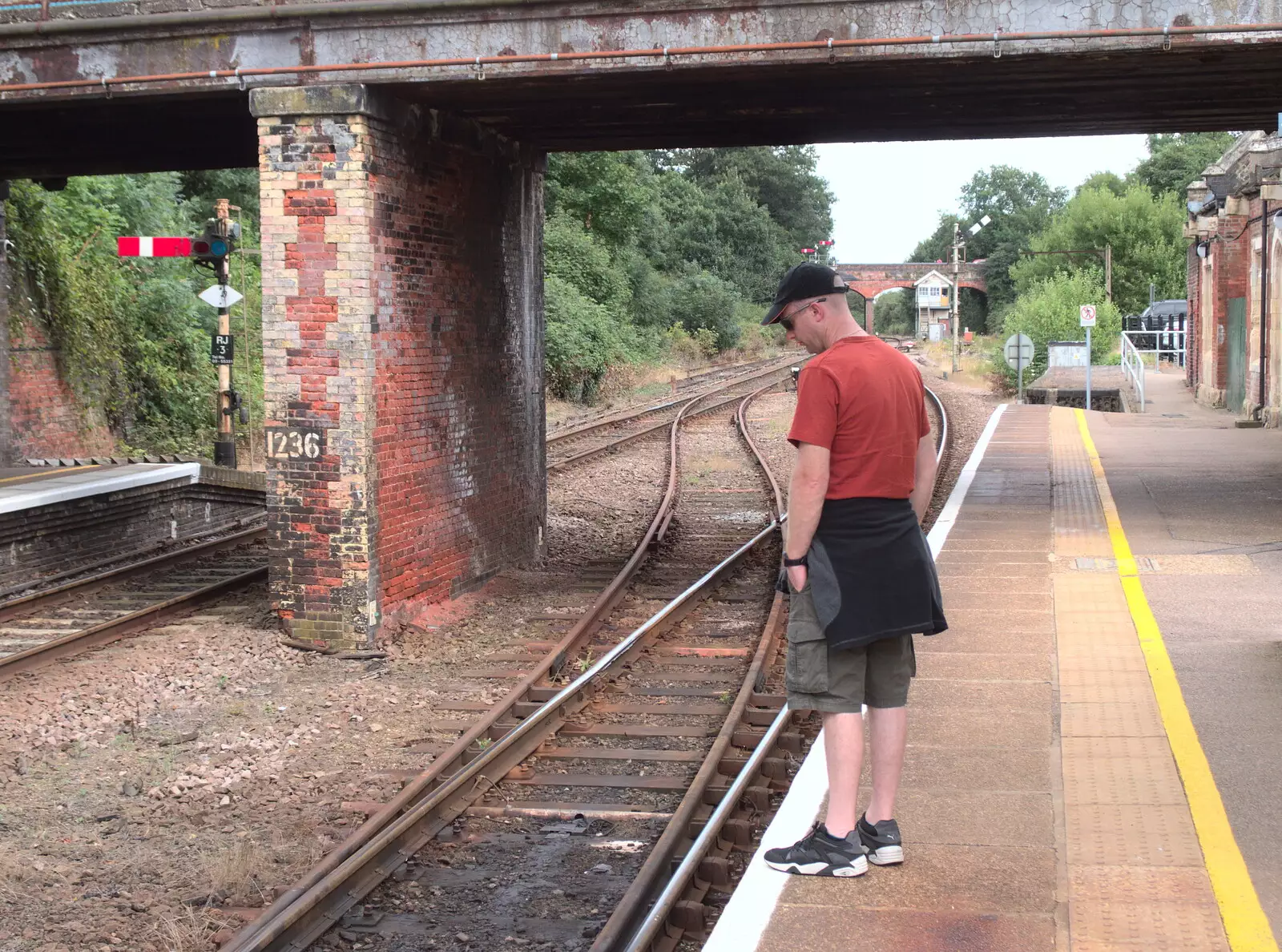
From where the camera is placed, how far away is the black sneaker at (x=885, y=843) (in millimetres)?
4543

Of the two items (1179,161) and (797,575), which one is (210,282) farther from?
(1179,161)

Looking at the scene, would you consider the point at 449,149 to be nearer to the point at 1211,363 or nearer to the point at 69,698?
the point at 69,698

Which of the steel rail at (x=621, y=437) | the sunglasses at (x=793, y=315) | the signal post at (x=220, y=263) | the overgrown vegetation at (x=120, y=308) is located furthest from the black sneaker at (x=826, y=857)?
the overgrown vegetation at (x=120, y=308)

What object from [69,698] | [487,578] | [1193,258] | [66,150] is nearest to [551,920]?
[69,698]

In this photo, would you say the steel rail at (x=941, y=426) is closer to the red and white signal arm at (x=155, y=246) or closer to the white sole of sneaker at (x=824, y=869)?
the red and white signal arm at (x=155, y=246)

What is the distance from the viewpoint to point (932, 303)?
104m

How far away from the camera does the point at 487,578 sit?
12016 millimetres

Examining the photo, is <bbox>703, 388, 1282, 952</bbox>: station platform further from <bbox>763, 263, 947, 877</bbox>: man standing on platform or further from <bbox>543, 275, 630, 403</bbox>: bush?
<bbox>543, 275, 630, 403</bbox>: bush

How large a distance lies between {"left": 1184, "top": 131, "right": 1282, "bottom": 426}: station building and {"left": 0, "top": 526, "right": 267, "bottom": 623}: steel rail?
14.7 m

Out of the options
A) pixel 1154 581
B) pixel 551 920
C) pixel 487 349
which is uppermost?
pixel 487 349

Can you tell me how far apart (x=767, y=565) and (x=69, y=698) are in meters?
6.31

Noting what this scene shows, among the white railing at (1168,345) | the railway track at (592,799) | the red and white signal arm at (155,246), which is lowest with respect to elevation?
the railway track at (592,799)

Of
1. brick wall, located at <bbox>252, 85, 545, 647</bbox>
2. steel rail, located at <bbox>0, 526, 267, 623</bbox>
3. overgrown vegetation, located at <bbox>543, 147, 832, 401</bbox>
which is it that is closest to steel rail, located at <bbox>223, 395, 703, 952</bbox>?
brick wall, located at <bbox>252, 85, 545, 647</bbox>

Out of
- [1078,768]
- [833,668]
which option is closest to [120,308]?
[1078,768]
